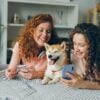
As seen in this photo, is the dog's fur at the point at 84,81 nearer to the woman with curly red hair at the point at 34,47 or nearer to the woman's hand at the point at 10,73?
the woman with curly red hair at the point at 34,47

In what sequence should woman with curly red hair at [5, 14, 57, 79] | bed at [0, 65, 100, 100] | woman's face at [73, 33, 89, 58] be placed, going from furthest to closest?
woman with curly red hair at [5, 14, 57, 79]
woman's face at [73, 33, 89, 58]
bed at [0, 65, 100, 100]

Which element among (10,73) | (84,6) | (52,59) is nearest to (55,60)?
(52,59)

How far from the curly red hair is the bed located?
0.14 m

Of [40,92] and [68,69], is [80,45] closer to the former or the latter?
[68,69]

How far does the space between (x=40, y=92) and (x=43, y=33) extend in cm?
27

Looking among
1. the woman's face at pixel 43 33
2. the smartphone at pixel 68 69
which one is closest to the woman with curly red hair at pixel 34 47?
the woman's face at pixel 43 33

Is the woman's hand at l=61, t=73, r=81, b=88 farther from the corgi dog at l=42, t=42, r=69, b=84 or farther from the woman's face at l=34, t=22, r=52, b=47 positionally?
the woman's face at l=34, t=22, r=52, b=47

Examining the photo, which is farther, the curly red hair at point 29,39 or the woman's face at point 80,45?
the curly red hair at point 29,39

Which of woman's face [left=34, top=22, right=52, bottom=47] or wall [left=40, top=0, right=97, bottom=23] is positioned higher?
wall [left=40, top=0, right=97, bottom=23]

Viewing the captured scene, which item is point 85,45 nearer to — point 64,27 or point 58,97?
point 58,97

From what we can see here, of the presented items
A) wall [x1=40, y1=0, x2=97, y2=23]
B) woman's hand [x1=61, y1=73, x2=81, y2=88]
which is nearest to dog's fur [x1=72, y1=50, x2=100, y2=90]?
woman's hand [x1=61, y1=73, x2=81, y2=88]

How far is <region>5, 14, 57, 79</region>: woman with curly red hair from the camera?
3.41 feet

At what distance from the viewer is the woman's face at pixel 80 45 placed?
36.7 inches

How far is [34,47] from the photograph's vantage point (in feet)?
3.51
